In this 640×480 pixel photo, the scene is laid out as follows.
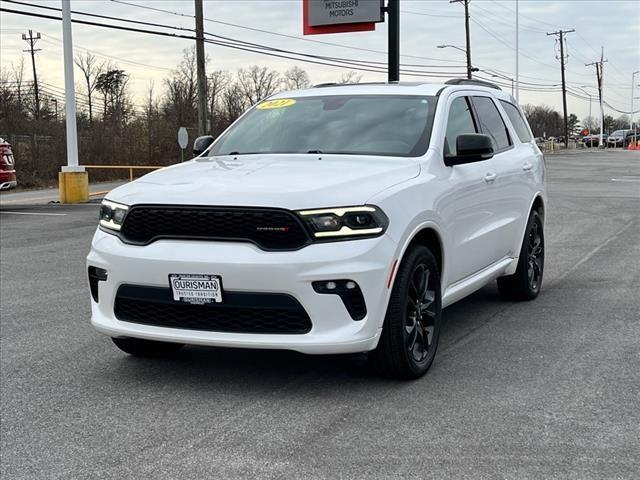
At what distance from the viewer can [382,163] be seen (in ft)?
16.6

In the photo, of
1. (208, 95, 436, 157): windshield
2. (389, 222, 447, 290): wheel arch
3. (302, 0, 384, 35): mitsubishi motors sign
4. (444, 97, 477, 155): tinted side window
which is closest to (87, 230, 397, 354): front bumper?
(389, 222, 447, 290): wheel arch

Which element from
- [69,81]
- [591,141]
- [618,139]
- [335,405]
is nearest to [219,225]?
[335,405]

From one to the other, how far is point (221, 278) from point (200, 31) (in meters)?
27.7

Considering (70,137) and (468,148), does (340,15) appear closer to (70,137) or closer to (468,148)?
(70,137)

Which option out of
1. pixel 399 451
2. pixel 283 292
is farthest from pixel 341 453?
pixel 283 292

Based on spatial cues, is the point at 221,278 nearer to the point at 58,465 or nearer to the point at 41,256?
the point at 58,465

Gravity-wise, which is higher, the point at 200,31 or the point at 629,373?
the point at 200,31

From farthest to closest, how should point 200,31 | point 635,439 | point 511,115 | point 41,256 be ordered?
1. point 200,31
2. point 41,256
3. point 511,115
4. point 635,439

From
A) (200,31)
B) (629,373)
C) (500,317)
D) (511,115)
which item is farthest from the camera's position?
(200,31)

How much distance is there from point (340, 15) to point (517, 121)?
68.8 feet

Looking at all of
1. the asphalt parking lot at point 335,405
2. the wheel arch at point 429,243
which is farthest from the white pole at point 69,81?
the wheel arch at point 429,243

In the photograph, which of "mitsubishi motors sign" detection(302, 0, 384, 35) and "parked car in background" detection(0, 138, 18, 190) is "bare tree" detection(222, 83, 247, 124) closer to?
"mitsubishi motors sign" detection(302, 0, 384, 35)

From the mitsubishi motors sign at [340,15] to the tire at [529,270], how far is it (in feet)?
62.7

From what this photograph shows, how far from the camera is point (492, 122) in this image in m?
6.84
